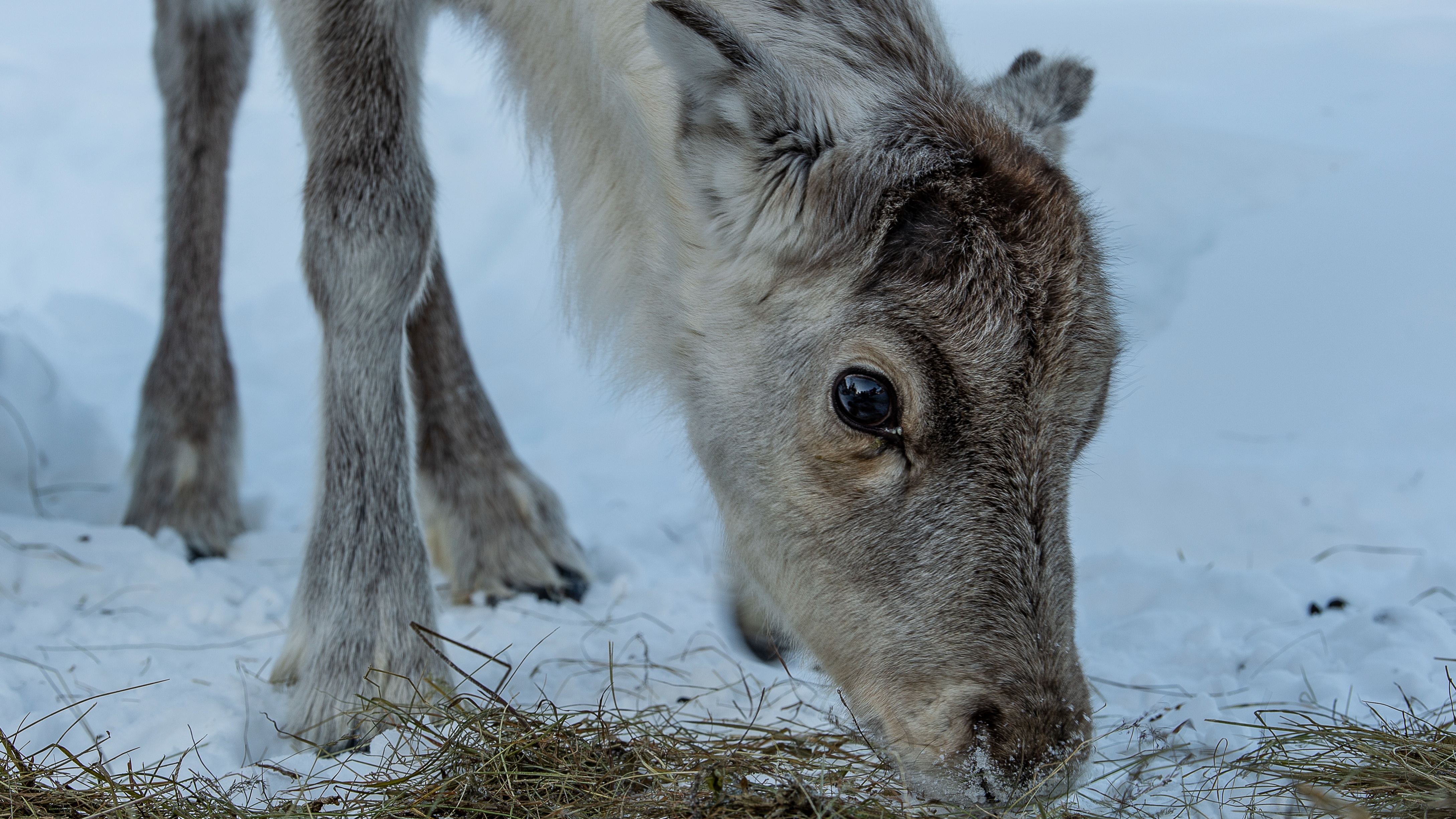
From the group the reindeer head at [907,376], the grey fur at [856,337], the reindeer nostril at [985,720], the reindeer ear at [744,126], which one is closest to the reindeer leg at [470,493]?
the grey fur at [856,337]

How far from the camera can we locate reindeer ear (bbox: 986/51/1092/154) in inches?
121

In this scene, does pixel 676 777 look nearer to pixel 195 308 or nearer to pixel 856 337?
pixel 856 337

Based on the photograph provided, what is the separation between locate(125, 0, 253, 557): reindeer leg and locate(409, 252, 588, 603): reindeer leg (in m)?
1.01

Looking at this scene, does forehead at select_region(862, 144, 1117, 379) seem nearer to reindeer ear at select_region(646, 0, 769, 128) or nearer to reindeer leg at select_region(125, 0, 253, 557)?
reindeer ear at select_region(646, 0, 769, 128)

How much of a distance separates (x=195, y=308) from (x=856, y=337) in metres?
3.69

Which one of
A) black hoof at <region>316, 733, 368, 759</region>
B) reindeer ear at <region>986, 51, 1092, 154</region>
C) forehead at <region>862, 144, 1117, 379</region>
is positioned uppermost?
reindeer ear at <region>986, 51, 1092, 154</region>

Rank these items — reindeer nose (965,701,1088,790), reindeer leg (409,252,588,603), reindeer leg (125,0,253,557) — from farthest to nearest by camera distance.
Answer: reindeer leg (125,0,253,557) < reindeer leg (409,252,588,603) < reindeer nose (965,701,1088,790)

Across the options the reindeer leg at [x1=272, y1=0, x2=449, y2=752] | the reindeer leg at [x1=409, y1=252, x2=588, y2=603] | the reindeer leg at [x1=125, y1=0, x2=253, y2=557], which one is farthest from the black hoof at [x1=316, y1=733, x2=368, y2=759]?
the reindeer leg at [x1=125, y1=0, x2=253, y2=557]

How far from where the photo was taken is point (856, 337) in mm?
2379

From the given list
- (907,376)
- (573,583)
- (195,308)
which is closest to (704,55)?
(907,376)

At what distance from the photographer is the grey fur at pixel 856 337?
2.30 metres

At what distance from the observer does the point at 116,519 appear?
16.5 feet

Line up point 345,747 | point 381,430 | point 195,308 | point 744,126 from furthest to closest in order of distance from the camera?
1. point 195,308
2. point 381,430
3. point 345,747
4. point 744,126

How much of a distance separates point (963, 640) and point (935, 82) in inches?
51.3
